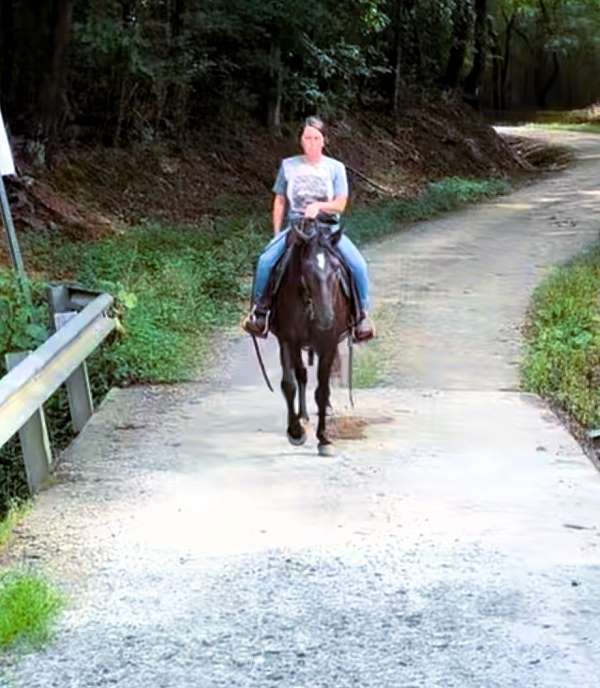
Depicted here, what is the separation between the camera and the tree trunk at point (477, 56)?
32719 mm

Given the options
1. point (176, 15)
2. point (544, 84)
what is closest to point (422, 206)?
point (176, 15)

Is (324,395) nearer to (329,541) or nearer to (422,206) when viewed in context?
(329,541)

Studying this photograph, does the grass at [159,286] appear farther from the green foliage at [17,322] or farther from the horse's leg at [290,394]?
the horse's leg at [290,394]

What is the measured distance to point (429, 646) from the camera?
456cm

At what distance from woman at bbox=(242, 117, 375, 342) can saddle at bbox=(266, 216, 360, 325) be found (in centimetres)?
4

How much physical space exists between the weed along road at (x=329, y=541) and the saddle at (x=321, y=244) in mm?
1047

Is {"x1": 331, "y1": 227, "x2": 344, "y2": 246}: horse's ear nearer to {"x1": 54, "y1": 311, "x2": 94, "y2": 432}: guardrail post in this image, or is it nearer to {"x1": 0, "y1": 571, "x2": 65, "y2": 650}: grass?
{"x1": 54, "y1": 311, "x2": 94, "y2": 432}: guardrail post

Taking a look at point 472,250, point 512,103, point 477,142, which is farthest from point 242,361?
point 512,103

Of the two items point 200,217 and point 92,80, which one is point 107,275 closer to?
point 200,217

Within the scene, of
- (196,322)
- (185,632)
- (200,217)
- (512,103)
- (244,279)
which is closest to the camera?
(185,632)

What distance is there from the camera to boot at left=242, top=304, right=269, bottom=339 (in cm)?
798

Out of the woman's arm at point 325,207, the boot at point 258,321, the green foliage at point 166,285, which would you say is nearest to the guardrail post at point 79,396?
the green foliage at point 166,285

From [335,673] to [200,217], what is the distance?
15801 mm

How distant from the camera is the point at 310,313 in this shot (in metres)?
7.54
